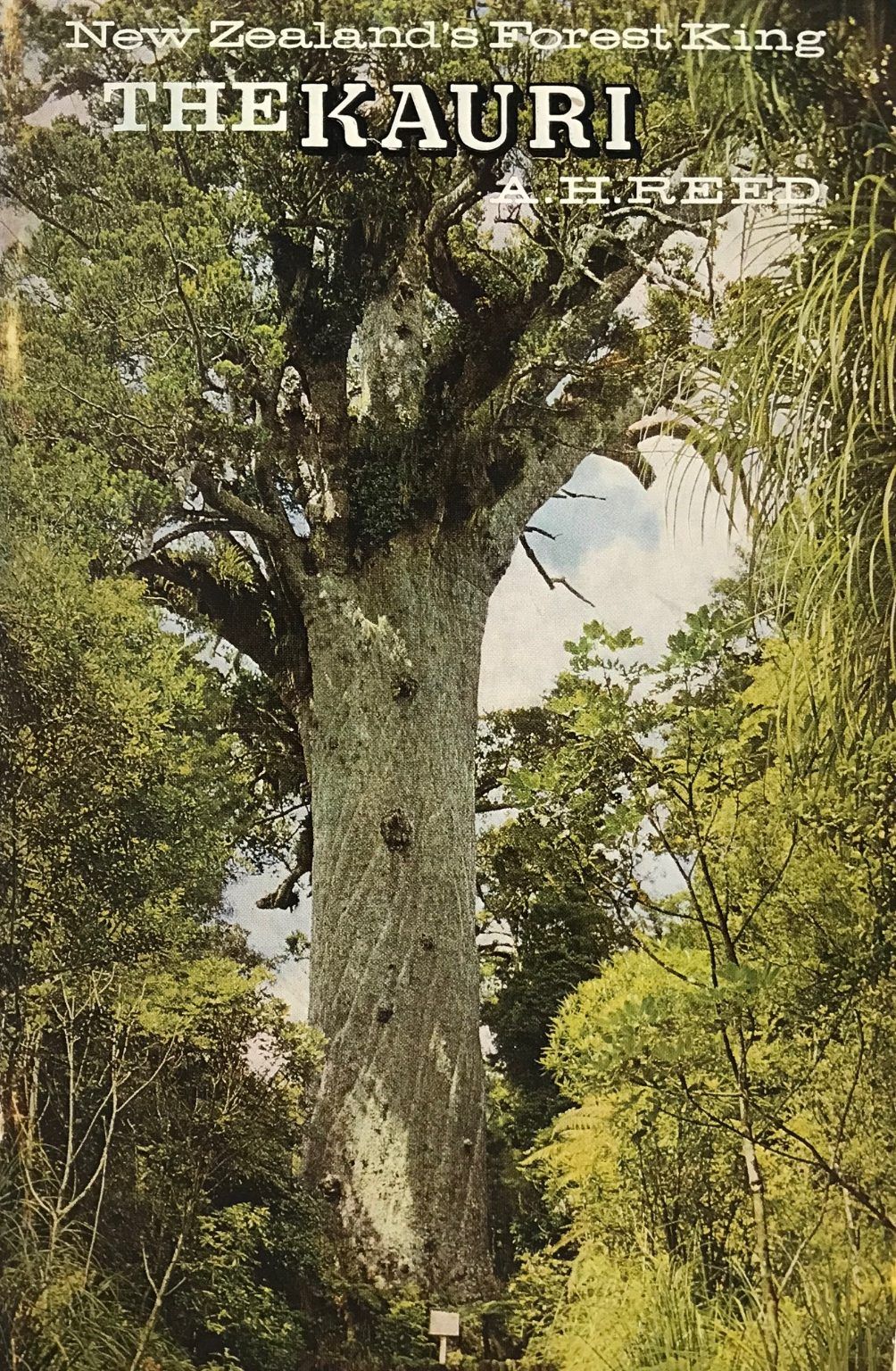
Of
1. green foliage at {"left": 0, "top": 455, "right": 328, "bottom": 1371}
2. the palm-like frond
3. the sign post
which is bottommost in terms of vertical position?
the sign post

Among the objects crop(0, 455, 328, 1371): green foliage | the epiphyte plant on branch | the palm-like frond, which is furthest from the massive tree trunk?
the palm-like frond

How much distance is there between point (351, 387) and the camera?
2615mm

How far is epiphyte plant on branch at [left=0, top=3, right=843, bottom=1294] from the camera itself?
2.47 metres

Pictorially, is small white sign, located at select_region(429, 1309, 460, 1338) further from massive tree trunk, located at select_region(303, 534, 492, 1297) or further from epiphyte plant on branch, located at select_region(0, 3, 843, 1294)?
epiphyte plant on branch, located at select_region(0, 3, 843, 1294)

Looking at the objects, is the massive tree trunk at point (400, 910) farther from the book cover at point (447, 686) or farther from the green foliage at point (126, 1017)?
the green foliage at point (126, 1017)

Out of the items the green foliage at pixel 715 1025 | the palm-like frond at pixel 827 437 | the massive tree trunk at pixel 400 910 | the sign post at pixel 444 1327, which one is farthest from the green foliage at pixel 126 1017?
the palm-like frond at pixel 827 437

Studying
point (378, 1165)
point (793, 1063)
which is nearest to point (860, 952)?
point (793, 1063)

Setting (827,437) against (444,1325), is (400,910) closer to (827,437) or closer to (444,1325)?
(444,1325)

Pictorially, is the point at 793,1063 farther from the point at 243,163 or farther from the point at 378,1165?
the point at 243,163

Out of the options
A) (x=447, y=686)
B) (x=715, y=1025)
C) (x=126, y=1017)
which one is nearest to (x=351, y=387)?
(x=447, y=686)

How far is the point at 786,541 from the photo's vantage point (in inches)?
92.3

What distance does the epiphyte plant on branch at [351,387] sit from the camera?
2475mm

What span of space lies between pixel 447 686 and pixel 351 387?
2.18 ft

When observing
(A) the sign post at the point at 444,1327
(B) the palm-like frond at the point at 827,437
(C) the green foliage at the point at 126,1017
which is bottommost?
(A) the sign post at the point at 444,1327
